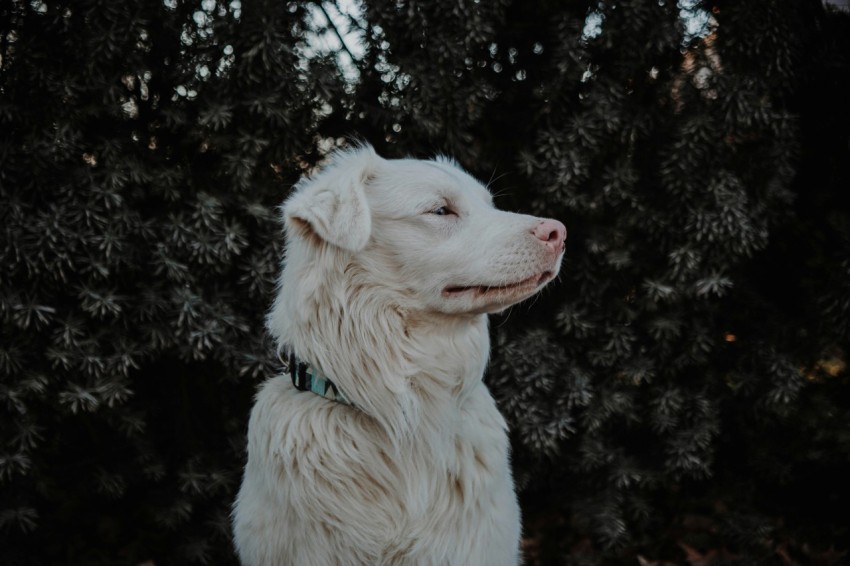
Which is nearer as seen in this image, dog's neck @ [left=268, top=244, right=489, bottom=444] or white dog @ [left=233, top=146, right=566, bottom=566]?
white dog @ [left=233, top=146, right=566, bottom=566]

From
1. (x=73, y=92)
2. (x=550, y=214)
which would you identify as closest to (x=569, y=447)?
(x=550, y=214)

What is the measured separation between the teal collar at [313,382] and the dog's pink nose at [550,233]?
89cm

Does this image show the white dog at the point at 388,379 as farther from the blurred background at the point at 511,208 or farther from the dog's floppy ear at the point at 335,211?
the blurred background at the point at 511,208

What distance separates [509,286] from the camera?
244 cm

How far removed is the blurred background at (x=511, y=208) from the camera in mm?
3555

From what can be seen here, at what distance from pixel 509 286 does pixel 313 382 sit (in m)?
0.79

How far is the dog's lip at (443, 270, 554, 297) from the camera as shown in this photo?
2.44 m

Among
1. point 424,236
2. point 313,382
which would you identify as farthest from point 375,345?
point 424,236

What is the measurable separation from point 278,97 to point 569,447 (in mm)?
2619

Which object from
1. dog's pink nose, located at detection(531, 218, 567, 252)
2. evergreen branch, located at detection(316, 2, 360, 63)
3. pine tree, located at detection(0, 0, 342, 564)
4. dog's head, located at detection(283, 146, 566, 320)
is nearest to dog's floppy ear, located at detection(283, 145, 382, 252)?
dog's head, located at detection(283, 146, 566, 320)

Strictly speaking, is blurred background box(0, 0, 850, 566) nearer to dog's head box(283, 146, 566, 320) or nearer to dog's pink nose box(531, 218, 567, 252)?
dog's head box(283, 146, 566, 320)

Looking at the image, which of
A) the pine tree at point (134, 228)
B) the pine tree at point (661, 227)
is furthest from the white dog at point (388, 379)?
the pine tree at point (661, 227)

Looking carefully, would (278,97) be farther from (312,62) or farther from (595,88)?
(595,88)

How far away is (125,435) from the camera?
4.04 metres
